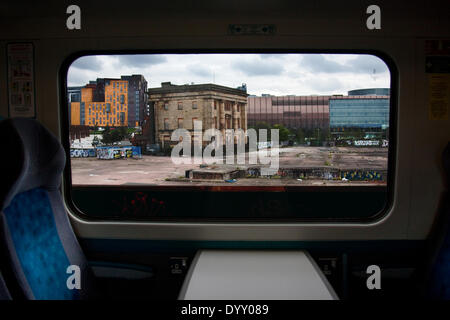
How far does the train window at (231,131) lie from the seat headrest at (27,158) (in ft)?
2.36

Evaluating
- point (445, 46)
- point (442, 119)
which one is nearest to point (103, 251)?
point (442, 119)

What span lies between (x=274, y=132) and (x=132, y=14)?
1476 mm

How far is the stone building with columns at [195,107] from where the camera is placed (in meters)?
2.46

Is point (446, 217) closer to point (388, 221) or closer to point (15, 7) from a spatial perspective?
point (388, 221)

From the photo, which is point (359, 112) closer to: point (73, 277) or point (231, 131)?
point (231, 131)

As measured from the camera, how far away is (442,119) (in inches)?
75.3

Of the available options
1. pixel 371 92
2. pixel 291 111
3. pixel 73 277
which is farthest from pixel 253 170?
pixel 73 277

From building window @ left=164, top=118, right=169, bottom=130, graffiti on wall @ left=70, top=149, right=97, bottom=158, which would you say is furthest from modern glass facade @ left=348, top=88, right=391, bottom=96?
graffiti on wall @ left=70, top=149, right=97, bottom=158

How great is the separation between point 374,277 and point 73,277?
1869 mm

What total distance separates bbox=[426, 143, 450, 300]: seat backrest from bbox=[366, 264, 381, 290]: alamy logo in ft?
1.04

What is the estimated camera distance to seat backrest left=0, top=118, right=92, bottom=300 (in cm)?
115

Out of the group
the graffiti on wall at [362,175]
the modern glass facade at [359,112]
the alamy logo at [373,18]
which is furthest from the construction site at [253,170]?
the alamy logo at [373,18]

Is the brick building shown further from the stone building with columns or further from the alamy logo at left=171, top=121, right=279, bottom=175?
the alamy logo at left=171, top=121, right=279, bottom=175

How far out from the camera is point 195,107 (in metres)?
2.54
